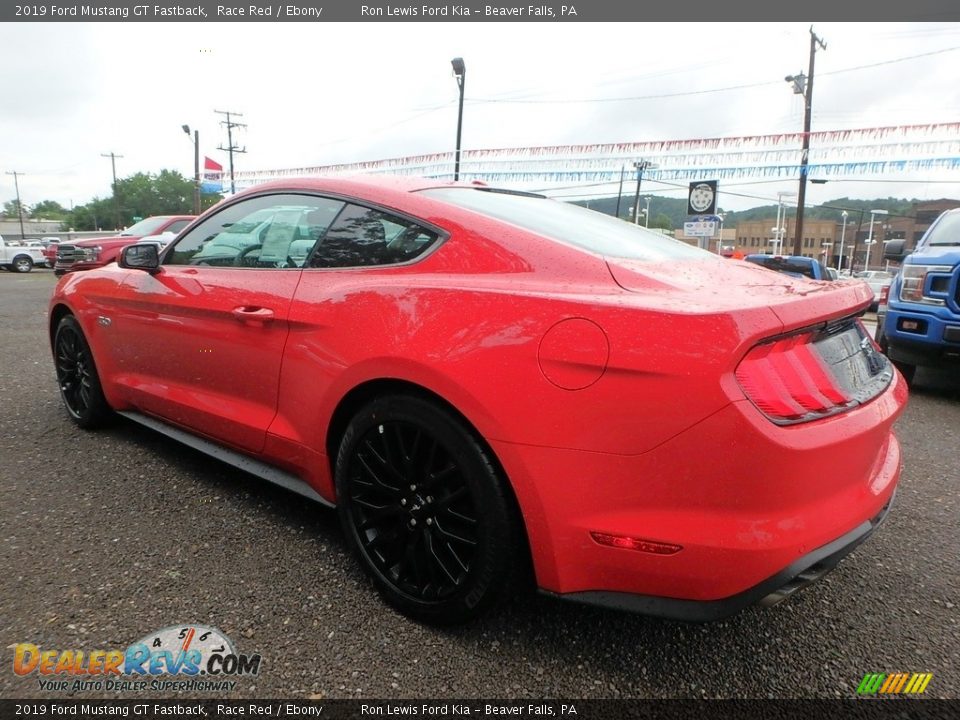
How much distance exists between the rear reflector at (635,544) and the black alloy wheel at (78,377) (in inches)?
120

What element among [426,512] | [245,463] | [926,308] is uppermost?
[926,308]

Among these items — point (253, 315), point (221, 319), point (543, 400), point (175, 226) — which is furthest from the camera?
point (175, 226)

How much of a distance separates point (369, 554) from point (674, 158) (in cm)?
1533

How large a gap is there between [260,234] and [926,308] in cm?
515

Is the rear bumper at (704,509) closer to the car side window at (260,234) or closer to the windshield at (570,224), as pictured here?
the windshield at (570,224)

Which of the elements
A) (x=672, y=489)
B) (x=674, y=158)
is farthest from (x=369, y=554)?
(x=674, y=158)

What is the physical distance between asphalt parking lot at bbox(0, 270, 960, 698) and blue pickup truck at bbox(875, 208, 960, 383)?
8.42 feet

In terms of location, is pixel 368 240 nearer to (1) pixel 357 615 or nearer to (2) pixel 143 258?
(1) pixel 357 615

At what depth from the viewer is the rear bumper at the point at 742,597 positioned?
1446 millimetres

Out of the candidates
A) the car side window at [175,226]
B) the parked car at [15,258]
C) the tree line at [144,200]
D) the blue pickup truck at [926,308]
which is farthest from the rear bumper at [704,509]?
the tree line at [144,200]

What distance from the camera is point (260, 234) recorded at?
2.61 meters

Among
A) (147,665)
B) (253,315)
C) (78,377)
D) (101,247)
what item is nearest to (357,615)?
(147,665)

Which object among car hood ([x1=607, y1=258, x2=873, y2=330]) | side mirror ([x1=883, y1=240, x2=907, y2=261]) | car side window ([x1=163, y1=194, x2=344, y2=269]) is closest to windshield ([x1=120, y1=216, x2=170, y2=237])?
car side window ([x1=163, y1=194, x2=344, y2=269])

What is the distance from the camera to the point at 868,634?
6.27 feet
